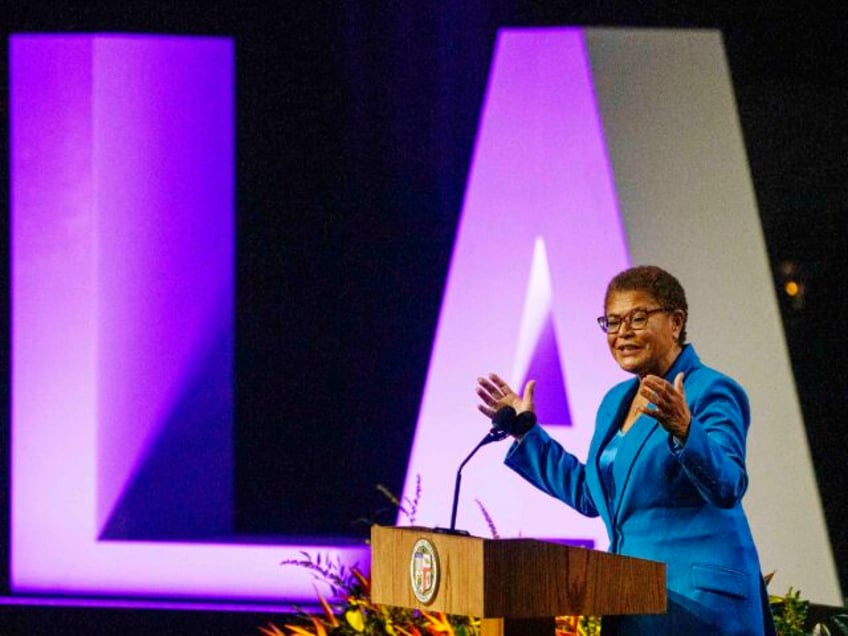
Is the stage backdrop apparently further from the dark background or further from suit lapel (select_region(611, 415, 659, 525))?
suit lapel (select_region(611, 415, 659, 525))

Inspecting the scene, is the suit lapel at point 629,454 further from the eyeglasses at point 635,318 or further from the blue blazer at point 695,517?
the eyeglasses at point 635,318

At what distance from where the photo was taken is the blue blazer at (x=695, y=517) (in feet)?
7.52

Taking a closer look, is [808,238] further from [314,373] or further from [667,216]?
[314,373]

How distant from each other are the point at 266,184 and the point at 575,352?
4.72ft

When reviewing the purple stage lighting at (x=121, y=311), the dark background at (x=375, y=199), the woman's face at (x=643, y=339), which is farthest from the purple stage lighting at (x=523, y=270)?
the woman's face at (x=643, y=339)

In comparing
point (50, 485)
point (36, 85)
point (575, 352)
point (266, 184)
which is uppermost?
point (36, 85)

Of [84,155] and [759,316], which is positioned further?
[84,155]

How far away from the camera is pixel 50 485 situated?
5207mm

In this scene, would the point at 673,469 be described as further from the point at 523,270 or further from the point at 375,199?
the point at 375,199

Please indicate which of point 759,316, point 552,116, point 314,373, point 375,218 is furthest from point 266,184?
point 759,316

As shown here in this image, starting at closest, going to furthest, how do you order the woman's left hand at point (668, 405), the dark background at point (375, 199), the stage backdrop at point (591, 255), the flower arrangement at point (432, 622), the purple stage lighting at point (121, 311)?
the woman's left hand at point (668, 405) → the flower arrangement at point (432, 622) → the stage backdrop at point (591, 255) → the dark background at point (375, 199) → the purple stage lighting at point (121, 311)

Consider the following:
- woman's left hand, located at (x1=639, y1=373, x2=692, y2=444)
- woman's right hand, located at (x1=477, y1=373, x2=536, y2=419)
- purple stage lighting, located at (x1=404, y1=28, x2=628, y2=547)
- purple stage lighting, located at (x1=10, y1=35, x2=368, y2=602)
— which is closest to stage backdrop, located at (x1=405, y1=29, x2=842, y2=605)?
purple stage lighting, located at (x1=404, y1=28, x2=628, y2=547)

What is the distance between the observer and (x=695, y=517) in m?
2.38

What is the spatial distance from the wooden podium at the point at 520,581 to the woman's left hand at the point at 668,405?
233mm
